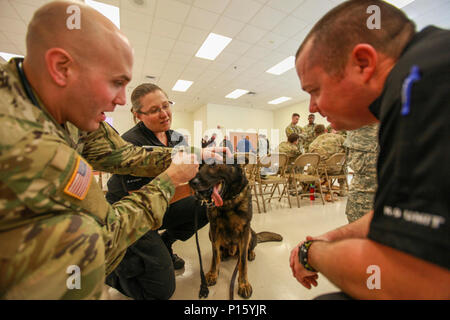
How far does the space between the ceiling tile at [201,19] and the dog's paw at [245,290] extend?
4406 millimetres

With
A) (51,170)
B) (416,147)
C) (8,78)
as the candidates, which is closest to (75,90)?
(8,78)

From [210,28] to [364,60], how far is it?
14.3ft

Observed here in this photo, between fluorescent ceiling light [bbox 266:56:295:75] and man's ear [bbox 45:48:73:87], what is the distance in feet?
19.6

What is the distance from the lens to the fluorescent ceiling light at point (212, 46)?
14.3 ft

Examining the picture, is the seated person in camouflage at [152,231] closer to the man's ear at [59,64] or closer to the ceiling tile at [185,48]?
the man's ear at [59,64]

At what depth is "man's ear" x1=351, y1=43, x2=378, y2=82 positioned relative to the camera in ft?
1.75

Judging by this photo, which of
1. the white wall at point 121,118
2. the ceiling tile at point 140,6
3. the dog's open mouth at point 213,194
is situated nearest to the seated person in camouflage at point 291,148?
the dog's open mouth at point 213,194

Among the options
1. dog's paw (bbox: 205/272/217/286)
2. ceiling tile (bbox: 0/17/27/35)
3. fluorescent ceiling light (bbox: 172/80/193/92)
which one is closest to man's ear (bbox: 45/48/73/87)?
dog's paw (bbox: 205/272/217/286)

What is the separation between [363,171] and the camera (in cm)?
163

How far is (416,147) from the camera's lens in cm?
34

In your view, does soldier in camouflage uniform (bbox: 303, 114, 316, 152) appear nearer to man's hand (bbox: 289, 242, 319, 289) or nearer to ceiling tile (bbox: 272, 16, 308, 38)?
ceiling tile (bbox: 272, 16, 308, 38)
